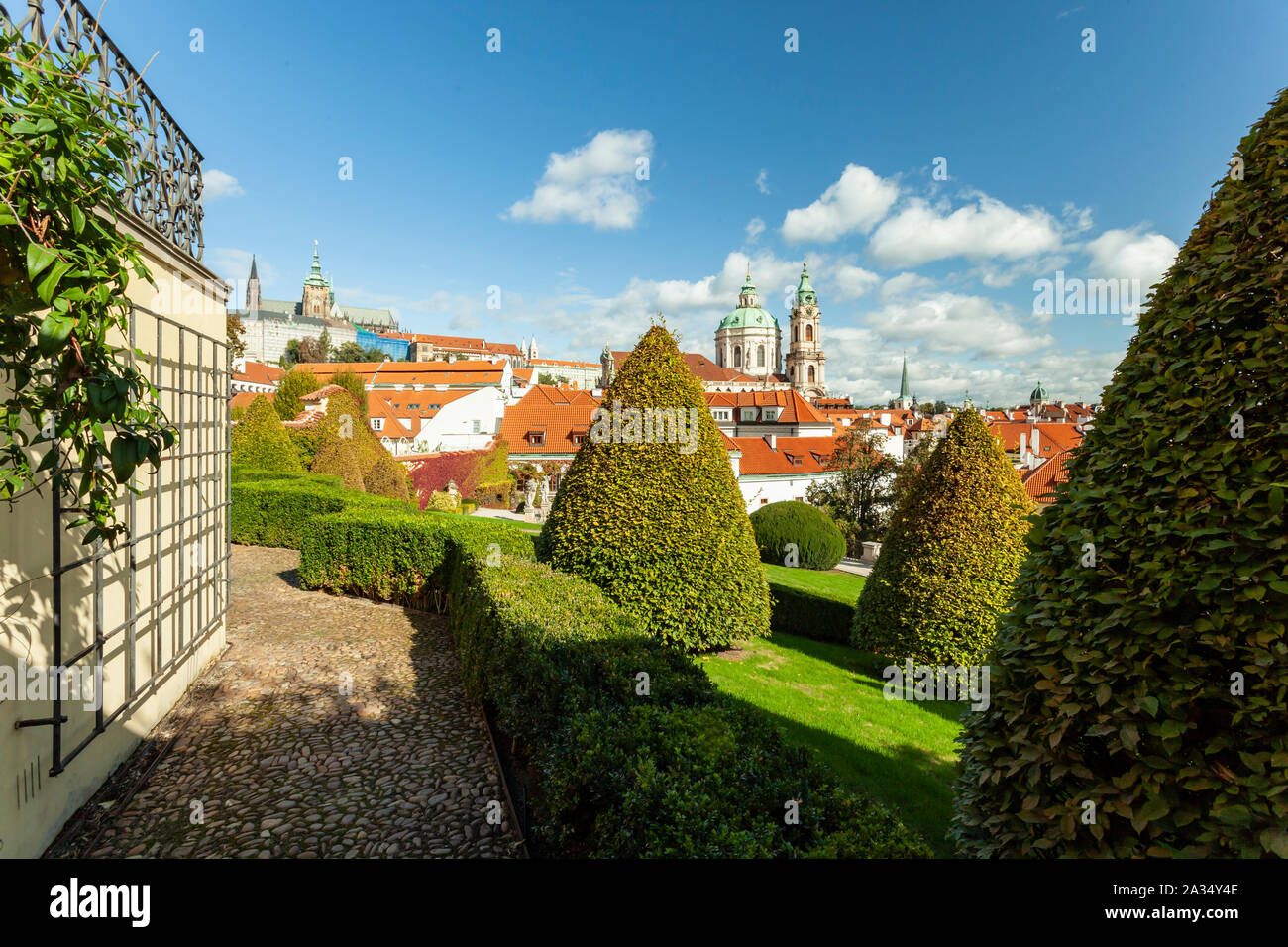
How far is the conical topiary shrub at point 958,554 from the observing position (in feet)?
30.3

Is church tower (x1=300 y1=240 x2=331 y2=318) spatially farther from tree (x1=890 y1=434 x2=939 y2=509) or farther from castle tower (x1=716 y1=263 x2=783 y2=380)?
tree (x1=890 y1=434 x2=939 y2=509)

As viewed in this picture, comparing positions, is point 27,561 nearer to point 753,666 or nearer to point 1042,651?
point 1042,651

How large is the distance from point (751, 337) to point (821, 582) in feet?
421

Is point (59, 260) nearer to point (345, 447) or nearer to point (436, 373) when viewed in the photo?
point (345, 447)

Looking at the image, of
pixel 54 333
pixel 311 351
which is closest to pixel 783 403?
pixel 54 333

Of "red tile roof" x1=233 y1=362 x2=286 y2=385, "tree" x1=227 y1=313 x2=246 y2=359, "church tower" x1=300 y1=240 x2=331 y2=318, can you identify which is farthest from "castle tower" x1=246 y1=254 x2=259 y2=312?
"tree" x1=227 y1=313 x2=246 y2=359

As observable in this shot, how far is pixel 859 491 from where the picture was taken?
108 feet

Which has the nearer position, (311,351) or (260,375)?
(260,375)

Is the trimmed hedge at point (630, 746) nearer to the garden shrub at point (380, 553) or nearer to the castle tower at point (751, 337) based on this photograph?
the garden shrub at point (380, 553)
